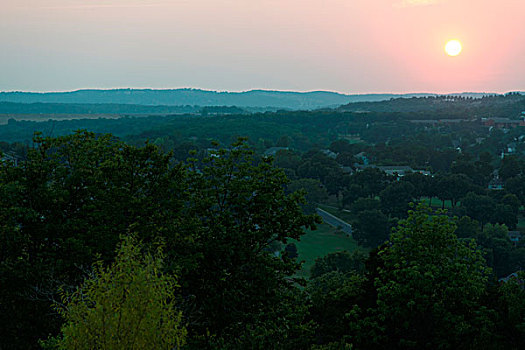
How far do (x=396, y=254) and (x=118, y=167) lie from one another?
52.2 ft

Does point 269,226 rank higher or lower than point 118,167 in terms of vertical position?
lower

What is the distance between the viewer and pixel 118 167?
24.3 meters

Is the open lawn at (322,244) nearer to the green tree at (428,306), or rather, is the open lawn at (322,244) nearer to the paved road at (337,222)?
A: the paved road at (337,222)

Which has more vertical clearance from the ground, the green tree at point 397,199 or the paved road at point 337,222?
the green tree at point 397,199

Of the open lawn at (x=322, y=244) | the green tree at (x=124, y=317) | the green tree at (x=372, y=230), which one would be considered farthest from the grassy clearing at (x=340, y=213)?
the green tree at (x=124, y=317)

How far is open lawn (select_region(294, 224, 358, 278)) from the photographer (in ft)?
249

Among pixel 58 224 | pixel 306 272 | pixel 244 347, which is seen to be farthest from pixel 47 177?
pixel 306 272

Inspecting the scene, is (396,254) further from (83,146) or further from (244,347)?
(83,146)

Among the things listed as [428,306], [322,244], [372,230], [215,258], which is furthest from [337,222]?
[215,258]

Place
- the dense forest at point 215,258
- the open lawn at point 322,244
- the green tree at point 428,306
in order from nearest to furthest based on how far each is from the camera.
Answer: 1. the dense forest at point 215,258
2. the green tree at point 428,306
3. the open lawn at point 322,244

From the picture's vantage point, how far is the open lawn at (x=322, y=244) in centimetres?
7581

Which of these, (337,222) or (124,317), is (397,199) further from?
(124,317)

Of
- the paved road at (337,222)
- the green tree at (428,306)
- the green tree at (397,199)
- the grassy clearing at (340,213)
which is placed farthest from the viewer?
the grassy clearing at (340,213)

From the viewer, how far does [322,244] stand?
8100cm
